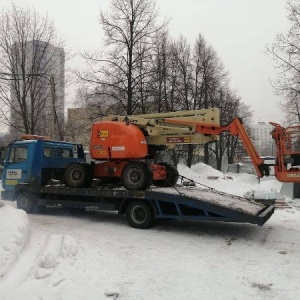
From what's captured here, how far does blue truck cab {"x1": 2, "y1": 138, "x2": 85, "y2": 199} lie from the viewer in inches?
458

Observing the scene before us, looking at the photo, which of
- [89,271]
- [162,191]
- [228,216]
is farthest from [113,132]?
[89,271]

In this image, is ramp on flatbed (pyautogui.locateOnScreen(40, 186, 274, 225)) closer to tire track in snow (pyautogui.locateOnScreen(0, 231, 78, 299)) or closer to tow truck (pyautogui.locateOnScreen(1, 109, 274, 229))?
tow truck (pyautogui.locateOnScreen(1, 109, 274, 229))

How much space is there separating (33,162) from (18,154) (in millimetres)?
828

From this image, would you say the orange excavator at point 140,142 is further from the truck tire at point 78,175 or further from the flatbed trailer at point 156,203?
the flatbed trailer at point 156,203

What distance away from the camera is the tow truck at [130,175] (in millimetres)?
9188

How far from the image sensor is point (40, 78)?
24.6 m

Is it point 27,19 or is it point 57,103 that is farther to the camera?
point 57,103

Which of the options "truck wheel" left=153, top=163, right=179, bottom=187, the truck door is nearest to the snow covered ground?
"truck wheel" left=153, top=163, right=179, bottom=187

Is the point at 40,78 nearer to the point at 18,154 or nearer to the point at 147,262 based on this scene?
the point at 18,154

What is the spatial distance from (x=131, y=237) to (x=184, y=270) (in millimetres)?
2617


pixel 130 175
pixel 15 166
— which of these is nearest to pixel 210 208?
pixel 130 175

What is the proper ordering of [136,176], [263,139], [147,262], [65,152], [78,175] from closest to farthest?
[147,262] → [136,176] → [78,175] → [65,152] → [263,139]

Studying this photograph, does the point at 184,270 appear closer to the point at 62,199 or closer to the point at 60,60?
the point at 62,199

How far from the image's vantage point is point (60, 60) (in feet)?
83.4
